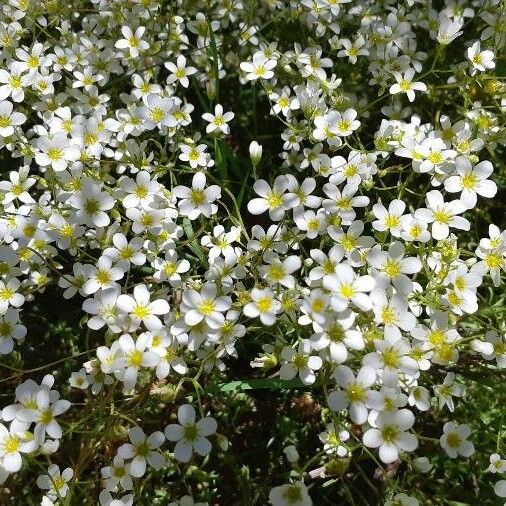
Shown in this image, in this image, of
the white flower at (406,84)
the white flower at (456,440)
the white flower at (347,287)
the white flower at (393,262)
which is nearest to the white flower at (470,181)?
the white flower at (393,262)

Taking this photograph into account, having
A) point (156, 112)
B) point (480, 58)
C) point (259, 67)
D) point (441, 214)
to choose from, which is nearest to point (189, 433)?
point (441, 214)

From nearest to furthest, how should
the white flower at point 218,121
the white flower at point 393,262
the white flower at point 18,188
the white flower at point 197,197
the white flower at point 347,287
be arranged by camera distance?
the white flower at point 347,287, the white flower at point 393,262, the white flower at point 197,197, the white flower at point 18,188, the white flower at point 218,121

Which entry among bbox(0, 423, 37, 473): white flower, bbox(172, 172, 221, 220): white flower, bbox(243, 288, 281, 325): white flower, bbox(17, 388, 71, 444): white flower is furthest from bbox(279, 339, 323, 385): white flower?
bbox(0, 423, 37, 473): white flower

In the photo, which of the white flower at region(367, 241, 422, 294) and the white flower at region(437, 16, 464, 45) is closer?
the white flower at region(367, 241, 422, 294)

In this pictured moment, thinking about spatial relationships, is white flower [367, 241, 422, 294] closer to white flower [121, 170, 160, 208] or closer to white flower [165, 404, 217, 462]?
white flower [165, 404, 217, 462]

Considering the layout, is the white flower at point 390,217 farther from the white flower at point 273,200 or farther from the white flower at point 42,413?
the white flower at point 42,413

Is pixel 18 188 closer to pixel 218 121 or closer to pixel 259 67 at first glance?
pixel 218 121

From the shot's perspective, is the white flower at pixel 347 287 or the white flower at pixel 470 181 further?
the white flower at pixel 470 181
